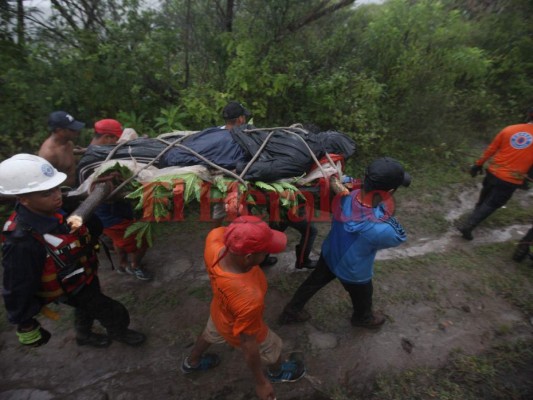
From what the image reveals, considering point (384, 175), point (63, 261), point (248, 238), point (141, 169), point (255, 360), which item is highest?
point (384, 175)

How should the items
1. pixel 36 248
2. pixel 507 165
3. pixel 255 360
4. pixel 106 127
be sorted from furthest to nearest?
pixel 507 165 < pixel 106 127 < pixel 255 360 < pixel 36 248

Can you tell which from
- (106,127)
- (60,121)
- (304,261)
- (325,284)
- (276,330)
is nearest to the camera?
(325,284)

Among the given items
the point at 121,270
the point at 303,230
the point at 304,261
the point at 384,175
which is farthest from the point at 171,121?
the point at 384,175

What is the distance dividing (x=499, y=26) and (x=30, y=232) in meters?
9.82

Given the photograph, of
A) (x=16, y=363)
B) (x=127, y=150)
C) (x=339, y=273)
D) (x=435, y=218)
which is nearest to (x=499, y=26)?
(x=435, y=218)

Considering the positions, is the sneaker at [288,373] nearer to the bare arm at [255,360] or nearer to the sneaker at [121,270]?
the bare arm at [255,360]

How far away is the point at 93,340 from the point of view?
9.66ft

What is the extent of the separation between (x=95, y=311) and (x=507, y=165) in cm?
487

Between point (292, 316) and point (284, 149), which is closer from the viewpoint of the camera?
point (284, 149)

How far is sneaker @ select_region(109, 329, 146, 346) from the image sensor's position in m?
2.94

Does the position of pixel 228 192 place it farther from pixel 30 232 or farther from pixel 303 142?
pixel 30 232

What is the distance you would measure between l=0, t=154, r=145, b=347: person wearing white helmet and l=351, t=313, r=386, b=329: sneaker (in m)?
2.49

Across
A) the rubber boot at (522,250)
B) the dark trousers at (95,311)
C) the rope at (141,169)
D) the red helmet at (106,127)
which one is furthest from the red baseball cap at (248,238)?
the rubber boot at (522,250)

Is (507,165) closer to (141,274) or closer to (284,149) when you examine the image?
(284,149)
